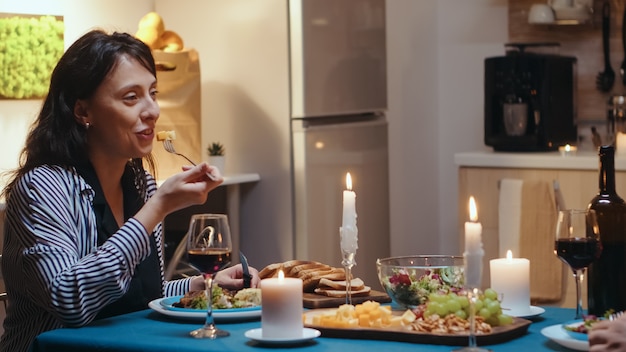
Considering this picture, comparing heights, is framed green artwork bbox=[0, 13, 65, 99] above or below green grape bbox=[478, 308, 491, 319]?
above

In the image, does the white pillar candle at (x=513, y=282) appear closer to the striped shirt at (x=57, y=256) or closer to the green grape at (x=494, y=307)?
the green grape at (x=494, y=307)

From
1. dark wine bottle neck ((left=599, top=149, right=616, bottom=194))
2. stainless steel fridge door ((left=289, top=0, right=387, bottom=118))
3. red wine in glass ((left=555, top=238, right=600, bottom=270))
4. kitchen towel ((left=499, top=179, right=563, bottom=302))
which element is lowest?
kitchen towel ((left=499, top=179, right=563, bottom=302))

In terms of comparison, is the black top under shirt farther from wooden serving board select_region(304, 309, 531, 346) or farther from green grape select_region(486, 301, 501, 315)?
green grape select_region(486, 301, 501, 315)

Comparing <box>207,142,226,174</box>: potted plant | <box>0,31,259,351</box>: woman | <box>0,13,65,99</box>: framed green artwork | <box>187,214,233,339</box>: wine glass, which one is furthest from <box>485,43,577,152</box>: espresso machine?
<box>187,214,233,339</box>: wine glass

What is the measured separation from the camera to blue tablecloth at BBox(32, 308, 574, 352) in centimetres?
167

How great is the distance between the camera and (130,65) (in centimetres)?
222

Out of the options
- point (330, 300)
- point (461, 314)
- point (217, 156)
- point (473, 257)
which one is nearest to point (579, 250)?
point (461, 314)

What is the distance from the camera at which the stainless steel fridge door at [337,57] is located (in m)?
3.80

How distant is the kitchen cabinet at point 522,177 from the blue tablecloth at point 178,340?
2088mm

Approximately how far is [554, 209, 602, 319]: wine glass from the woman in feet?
2.12

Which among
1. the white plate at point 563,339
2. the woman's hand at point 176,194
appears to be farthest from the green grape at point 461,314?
the woman's hand at point 176,194

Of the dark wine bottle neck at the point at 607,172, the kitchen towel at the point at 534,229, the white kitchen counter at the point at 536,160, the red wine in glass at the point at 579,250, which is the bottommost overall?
the kitchen towel at the point at 534,229

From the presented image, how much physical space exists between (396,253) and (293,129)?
121cm

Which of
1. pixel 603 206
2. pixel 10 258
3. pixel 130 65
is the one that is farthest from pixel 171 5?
pixel 603 206
